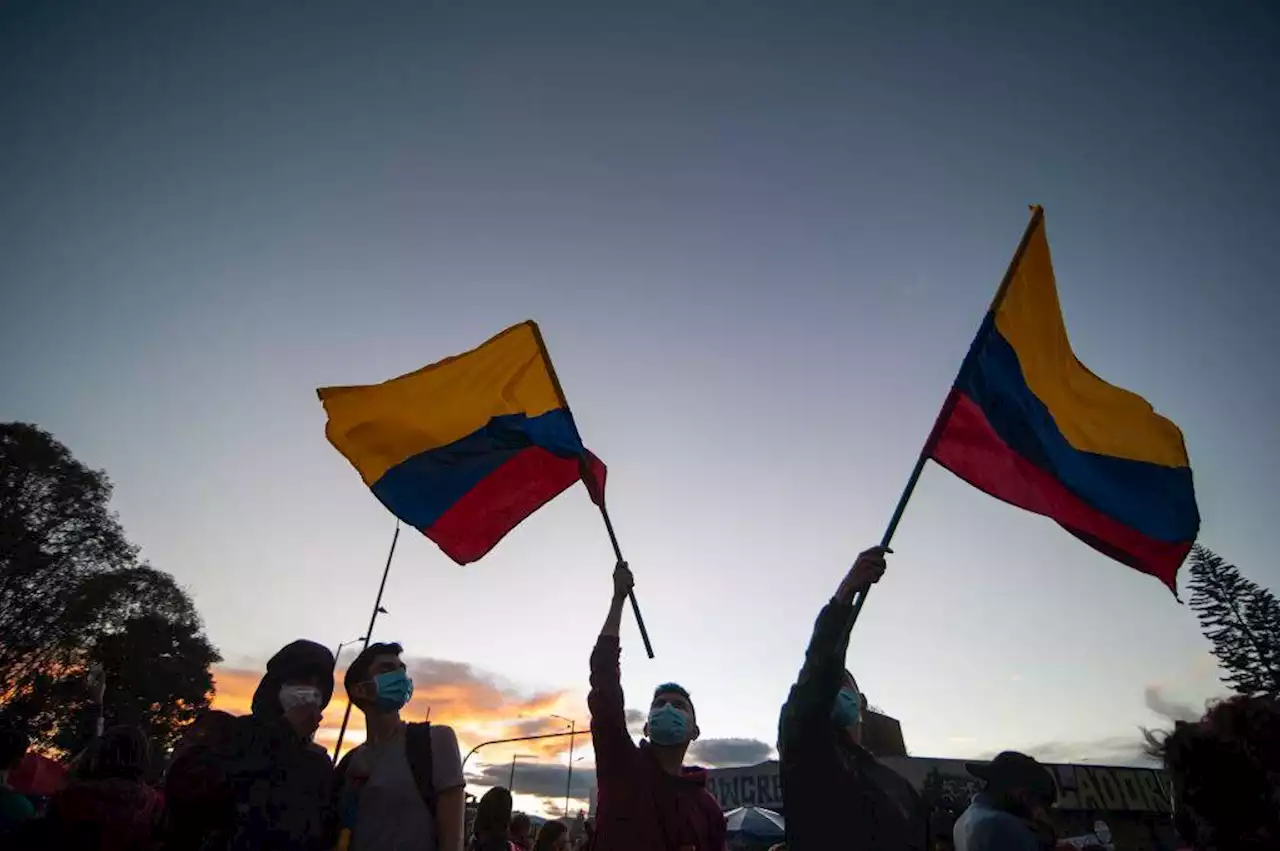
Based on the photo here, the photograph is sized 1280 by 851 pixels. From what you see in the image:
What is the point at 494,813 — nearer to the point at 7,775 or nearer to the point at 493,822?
the point at 493,822

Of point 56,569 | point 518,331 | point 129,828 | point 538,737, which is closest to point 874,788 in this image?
point 129,828

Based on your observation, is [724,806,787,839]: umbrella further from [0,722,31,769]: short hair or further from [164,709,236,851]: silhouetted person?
[164,709,236,851]: silhouetted person

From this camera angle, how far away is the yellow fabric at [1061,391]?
187 inches

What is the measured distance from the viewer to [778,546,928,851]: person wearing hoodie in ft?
10.1

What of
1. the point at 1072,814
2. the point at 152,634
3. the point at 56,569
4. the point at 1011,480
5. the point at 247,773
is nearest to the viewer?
the point at 247,773

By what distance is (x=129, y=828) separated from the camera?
3076mm

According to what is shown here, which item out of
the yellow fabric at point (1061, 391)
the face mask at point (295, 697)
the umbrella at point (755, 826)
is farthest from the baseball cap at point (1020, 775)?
the umbrella at point (755, 826)

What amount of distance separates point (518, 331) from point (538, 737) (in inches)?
1612

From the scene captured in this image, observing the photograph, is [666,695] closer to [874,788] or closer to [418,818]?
[874,788]

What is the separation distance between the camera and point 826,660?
3246mm

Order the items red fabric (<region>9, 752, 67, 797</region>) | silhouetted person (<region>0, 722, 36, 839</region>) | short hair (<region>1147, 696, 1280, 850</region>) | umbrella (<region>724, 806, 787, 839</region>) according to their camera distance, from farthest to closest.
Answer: umbrella (<region>724, 806, 787, 839</region>) → red fabric (<region>9, 752, 67, 797</region>) → silhouetted person (<region>0, 722, 36, 839</region>) → short hair (<region>1147, 696, 1280, 850</region>)

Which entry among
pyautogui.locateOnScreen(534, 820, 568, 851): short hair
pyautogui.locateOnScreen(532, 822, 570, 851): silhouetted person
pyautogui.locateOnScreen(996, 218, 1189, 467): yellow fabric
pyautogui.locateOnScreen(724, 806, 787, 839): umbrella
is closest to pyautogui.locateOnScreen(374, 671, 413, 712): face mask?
pyautogui.locateOnScreen(532, 822, 570, 851): silhouetted person

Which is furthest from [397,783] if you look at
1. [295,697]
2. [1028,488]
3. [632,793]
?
[1028,488]

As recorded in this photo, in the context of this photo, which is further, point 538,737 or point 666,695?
point 538,737
